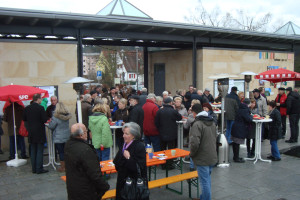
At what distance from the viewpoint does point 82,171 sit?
370 centimetres

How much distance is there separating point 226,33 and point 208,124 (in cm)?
987

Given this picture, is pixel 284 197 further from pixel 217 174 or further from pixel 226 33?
pixel 226 33

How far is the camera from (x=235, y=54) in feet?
50.4

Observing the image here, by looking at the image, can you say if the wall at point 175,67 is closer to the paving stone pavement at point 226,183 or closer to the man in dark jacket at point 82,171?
the paving stone pavement at point 226,183

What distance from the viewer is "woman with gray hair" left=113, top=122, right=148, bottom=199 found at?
3.86 meters

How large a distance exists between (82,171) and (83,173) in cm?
3

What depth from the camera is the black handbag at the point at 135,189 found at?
3.85 m

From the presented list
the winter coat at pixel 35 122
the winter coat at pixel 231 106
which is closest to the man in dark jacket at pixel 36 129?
the winter coat at pixel 35 122

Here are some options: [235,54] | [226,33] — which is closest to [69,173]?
[226,33]

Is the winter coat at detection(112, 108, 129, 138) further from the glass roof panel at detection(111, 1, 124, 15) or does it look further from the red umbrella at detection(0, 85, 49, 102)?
the glass roof panel at detection(111, 1, 124, 15)

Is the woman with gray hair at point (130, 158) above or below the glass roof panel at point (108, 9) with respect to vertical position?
below

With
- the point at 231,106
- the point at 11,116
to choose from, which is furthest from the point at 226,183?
the point at 11,116

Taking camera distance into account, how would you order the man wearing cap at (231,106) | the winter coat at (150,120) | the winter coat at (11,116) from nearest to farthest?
1. the winter coat at (150,120)
2. the winter coat at (11,116)
3. the man wearing cap at (231,106)

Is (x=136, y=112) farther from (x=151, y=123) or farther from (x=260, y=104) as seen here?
(x=260, y=104)
